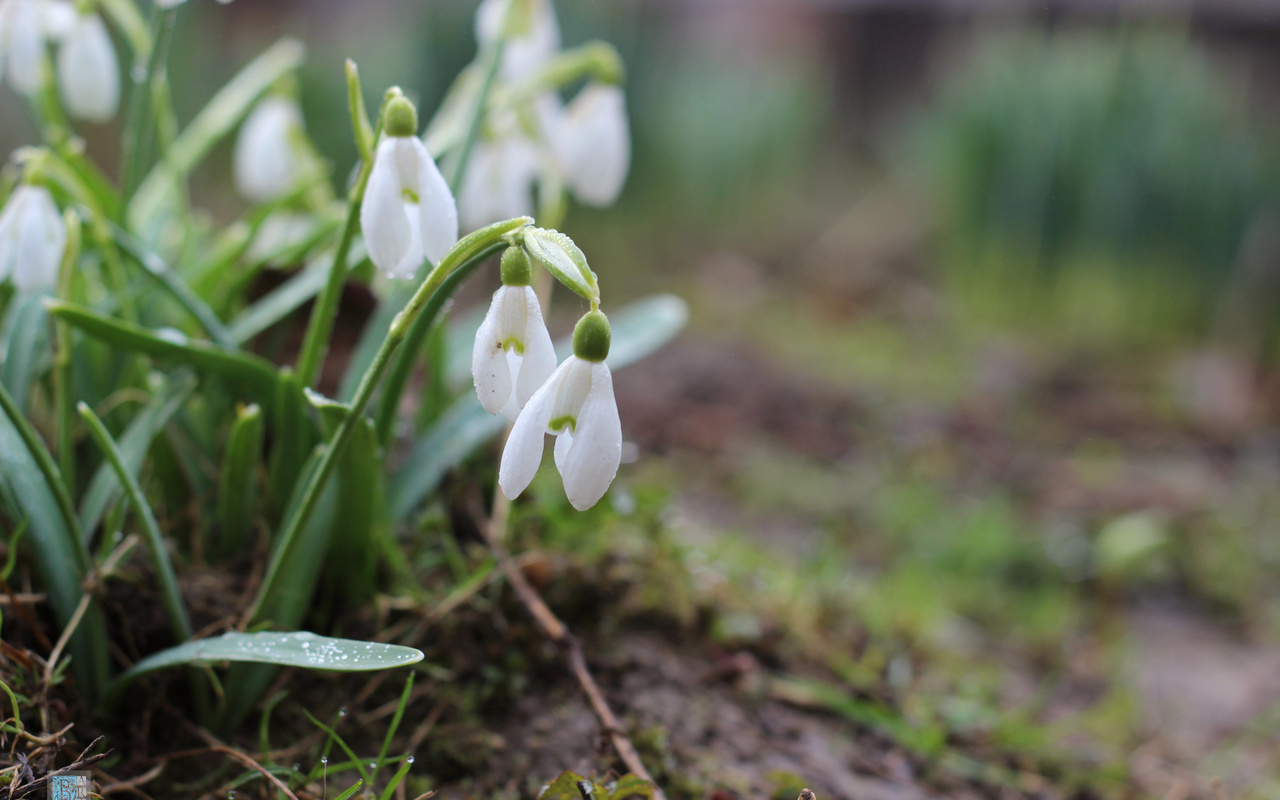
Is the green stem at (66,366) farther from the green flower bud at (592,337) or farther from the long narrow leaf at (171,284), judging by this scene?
the green flower bud at (592,337)

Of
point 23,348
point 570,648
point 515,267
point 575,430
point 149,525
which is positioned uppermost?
point 515,267

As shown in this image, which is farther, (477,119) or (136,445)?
(477,119)

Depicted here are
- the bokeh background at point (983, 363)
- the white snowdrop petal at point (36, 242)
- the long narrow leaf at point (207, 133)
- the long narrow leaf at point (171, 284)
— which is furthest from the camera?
the bokeh background at point (983, 363)

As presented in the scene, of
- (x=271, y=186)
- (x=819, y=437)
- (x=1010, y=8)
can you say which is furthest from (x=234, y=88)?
(x=1010, y=8)

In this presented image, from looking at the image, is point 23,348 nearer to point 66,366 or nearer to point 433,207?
point 66,366

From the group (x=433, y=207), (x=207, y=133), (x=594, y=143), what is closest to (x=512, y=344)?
(x=433, y=207)

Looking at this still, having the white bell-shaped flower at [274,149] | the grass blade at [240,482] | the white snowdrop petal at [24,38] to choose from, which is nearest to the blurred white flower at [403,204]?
the grass blade at [240,482]

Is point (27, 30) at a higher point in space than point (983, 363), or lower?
higher
